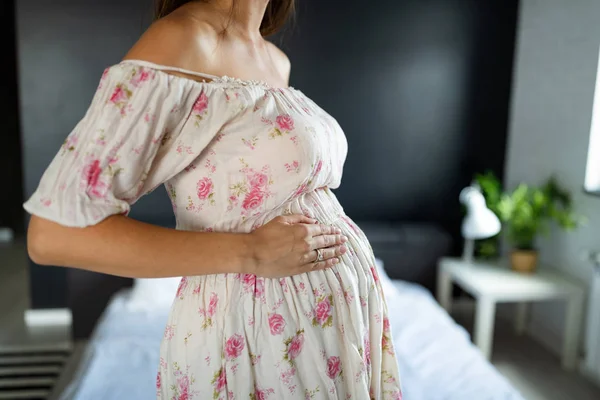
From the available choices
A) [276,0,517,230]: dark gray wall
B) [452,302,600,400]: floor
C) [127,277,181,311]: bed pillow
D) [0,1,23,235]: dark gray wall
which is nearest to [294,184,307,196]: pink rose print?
[127,277,181,311]: bed pillow

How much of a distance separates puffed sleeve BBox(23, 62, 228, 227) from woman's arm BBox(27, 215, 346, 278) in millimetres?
27

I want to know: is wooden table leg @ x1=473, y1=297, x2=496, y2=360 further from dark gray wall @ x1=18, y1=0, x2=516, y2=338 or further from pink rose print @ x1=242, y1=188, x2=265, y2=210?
pink rose print @ x1=242, y1=188, x2=265, y2=210

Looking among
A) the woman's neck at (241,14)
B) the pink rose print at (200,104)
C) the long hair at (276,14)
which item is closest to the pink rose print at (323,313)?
the pink rose print at (200,104)

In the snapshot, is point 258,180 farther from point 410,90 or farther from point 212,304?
point 410,90

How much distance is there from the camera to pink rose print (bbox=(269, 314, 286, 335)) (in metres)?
0.77

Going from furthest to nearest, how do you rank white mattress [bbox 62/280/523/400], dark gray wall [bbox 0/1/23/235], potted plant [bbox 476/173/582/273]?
dark gray wall [bbox 0/1/23/235], potted plant [bbox 476/173/582/273], white mattress [bbox 62/280/523/400]

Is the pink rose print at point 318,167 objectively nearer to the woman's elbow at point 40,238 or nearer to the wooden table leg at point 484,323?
the woman's elbow at point 40,238

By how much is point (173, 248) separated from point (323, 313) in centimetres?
25

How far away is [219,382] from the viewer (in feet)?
2.57

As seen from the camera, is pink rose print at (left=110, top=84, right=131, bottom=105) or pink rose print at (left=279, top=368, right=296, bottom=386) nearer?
pink rose print at (left=110, top=84, right=131, bottom=105)

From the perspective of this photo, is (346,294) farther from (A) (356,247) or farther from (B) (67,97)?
(B) (67,97)

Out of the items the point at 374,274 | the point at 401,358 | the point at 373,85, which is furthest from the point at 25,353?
the point at 374,274

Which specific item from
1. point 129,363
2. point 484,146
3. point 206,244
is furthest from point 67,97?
point 206,244

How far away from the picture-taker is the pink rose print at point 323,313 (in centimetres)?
80
